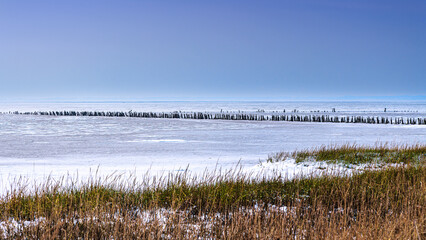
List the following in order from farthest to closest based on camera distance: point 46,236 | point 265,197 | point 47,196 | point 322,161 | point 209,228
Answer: point 322,161
point 265,197
point 47,196
point 209,228
point 46,236

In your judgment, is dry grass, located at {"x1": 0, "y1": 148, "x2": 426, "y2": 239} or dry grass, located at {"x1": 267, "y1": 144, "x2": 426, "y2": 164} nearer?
dry grass, located at {"x1": 0, "y1": 148, "x2": 426, "y2": 239}

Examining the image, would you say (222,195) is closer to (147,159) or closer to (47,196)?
(47,196)

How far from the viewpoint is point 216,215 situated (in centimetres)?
756

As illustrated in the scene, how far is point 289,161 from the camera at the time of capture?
1566 centimetres

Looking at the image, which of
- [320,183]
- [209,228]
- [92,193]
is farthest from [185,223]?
[320,183]

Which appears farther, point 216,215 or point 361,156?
point 361,156

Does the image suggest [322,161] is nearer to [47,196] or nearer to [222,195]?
[222,195]

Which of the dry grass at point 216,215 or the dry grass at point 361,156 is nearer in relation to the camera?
the dry grass at point 216,215

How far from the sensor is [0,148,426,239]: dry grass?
6340mm

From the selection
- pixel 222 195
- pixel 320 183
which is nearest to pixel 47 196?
pixel 222 195

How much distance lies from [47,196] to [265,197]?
4.53 m

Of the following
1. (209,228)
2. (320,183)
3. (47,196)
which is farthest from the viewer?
(320,183)

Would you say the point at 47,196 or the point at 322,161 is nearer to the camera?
the point at 47,196

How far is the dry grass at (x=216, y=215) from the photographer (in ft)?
20.8
